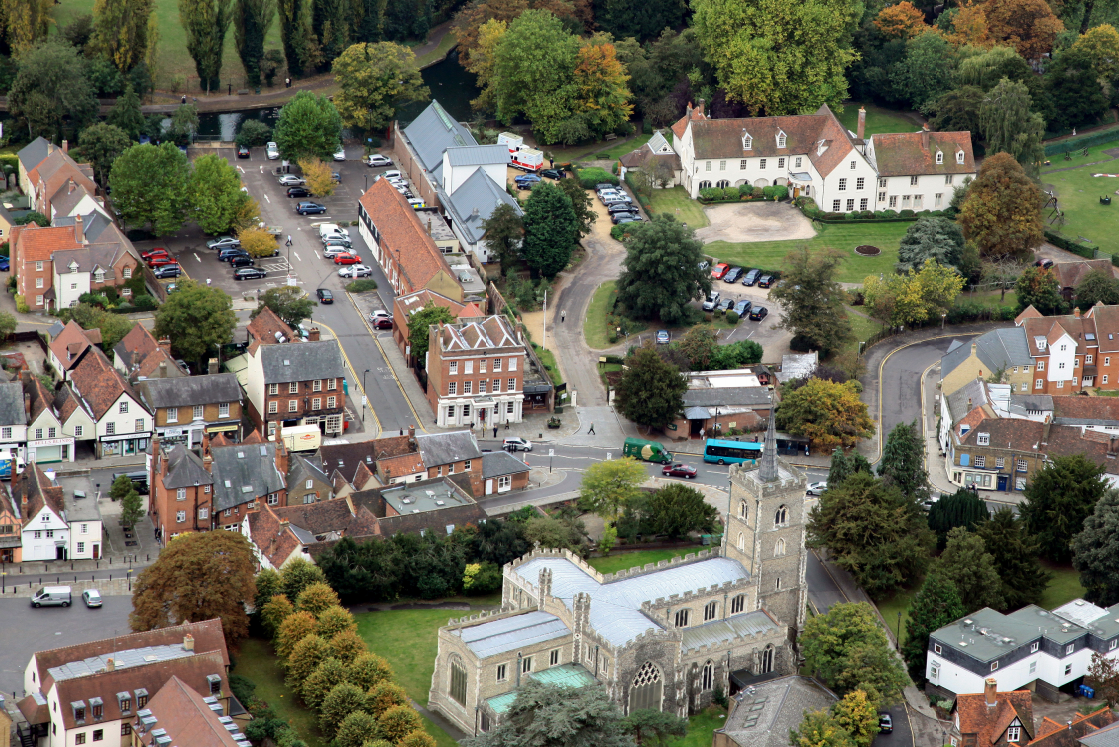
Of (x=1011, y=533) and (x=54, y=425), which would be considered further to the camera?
(x=54, y=425)

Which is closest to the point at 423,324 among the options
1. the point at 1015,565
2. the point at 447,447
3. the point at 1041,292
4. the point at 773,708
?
the point at 447,447

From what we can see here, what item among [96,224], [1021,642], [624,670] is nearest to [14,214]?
[96,224]

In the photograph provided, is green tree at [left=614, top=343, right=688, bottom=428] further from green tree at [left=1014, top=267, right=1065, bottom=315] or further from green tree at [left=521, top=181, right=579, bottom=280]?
green tree at [left=1014, top=267, right=1065, bottom=315]

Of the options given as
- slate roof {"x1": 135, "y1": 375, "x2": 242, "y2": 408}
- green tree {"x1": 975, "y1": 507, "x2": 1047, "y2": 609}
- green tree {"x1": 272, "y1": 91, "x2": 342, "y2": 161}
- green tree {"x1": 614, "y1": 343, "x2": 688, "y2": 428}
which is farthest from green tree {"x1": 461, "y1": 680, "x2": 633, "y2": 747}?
green tree {"x1": 272, "y1": 91, "x2": 342, "y2": 161}

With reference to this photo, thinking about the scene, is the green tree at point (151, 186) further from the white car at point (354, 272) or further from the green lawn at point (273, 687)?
the green lawn at point (273, 687)

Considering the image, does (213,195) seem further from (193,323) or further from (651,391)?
(651,391)

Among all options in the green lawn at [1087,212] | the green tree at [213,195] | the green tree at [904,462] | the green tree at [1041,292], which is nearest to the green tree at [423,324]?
the green tree at [213,195]

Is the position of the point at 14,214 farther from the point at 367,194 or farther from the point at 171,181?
the point at 367,194
